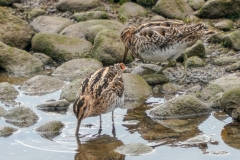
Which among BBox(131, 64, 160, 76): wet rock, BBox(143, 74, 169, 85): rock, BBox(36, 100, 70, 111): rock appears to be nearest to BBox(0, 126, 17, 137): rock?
BBox(36, 100, 70, 111): rock

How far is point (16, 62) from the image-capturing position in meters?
14.5

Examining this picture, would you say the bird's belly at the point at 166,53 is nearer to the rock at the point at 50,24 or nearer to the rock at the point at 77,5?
the rock at the point at 50,24

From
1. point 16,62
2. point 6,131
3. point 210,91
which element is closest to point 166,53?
point 210,91

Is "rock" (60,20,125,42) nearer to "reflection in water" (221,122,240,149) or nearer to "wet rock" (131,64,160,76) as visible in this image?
"wet rock" (131,64,160,76)

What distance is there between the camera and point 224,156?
32.3 ft

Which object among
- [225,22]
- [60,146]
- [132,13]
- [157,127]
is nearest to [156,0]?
[132,13]

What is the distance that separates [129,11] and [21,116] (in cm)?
639

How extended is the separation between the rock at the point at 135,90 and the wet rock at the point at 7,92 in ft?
7.90

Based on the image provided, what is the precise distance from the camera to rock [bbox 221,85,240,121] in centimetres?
1120

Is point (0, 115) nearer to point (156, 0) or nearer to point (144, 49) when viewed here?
point (144, 49)

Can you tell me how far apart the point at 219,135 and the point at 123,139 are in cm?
170

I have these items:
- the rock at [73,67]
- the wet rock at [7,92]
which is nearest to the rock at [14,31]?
the rock at [73,67]

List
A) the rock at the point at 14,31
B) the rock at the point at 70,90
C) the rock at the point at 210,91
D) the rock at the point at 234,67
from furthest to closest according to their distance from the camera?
1. the rock at the point at 14,31
2. the rock at the point at 234,67
3. the rock at the point at 70,90
4. the rock at the point at 210,91

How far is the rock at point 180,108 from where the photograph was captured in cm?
1152
